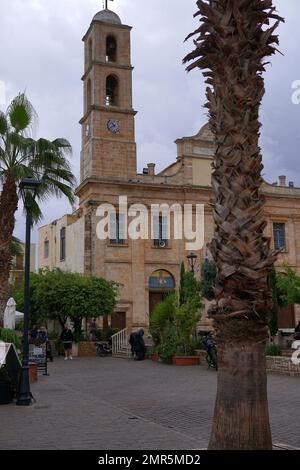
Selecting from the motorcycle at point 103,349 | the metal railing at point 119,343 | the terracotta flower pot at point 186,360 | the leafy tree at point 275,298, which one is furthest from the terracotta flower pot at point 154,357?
the leafy tree at point 275,298

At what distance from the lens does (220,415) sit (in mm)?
5875

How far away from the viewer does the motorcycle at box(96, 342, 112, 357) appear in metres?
28.0

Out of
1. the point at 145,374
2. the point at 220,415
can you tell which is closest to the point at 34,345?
the point at 145,374

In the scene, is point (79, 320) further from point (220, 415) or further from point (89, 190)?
point (220, 415)

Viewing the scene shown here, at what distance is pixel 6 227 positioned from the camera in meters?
17.5

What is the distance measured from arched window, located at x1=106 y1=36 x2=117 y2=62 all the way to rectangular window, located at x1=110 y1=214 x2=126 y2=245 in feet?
37.1

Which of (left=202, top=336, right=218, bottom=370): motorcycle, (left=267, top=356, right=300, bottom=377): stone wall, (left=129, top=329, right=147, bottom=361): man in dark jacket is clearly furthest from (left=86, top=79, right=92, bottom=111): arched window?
(left=267, top=356, right=300, bottom=377): stone wall

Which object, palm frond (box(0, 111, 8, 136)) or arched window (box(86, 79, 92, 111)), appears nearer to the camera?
palm frond (box(0, 111, 8, 136))

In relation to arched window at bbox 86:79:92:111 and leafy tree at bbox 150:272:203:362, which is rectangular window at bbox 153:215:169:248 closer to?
arched window at bbox 86:79:92:111

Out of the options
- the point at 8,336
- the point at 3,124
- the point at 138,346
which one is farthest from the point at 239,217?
the point at 138,346

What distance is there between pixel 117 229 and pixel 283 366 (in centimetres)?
1991

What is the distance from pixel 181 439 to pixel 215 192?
3.84 meters

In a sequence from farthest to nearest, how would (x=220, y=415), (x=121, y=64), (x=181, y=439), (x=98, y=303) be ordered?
1. (x=121, y=64)
2. (x=98, y=303)
3. (x=181, y=439)
4. (x=220, y=415)

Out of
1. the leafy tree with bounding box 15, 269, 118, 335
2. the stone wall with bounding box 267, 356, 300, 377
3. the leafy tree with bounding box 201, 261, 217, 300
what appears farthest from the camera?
the leafy tree with bounding box 15, 269, 118, 335
